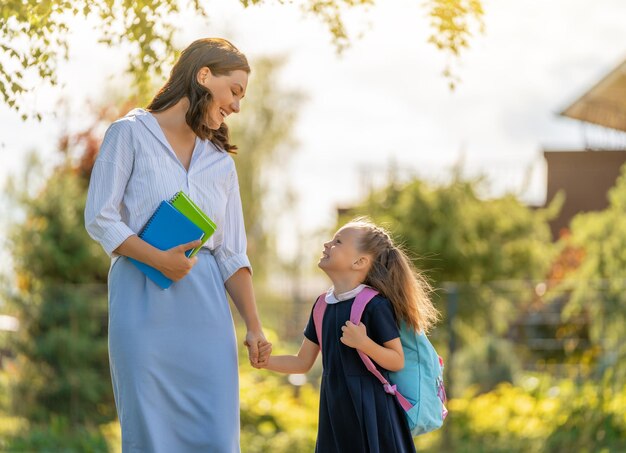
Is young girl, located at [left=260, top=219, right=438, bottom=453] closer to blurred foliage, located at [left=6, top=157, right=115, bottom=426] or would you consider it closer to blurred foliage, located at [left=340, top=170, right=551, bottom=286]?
blurred foliage, located at [left=6, top=157, right=115, bottom=426]

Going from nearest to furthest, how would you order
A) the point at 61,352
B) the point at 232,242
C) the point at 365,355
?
the point at 232,242
the point at 365,355
the point at 61,352

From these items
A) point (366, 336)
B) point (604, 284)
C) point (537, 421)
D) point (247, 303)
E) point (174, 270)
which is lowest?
point (537, 421)

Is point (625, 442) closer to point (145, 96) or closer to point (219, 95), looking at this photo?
point (145, 96)

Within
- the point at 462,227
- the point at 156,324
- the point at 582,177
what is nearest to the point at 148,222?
the point at 156,324

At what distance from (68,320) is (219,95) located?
25.6 feet

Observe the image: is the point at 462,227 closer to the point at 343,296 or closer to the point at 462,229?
the point at 462,229

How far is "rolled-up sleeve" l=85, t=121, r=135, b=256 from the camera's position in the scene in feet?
11.7

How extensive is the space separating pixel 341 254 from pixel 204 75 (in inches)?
31.7

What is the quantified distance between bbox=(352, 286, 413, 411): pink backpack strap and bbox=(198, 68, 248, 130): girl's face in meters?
0.78

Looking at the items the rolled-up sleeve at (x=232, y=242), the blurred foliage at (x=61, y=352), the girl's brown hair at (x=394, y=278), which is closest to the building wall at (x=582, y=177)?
the blurred foliage at (x=61, y=352)

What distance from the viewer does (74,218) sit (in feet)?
39.3

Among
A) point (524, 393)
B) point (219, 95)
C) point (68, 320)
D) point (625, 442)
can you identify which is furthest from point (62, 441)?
point (219, 95)

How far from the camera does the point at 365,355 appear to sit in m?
3.98

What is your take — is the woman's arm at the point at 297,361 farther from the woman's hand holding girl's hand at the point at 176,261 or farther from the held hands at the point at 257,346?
the woman's hand holding girl's hand at the point at 176,261
